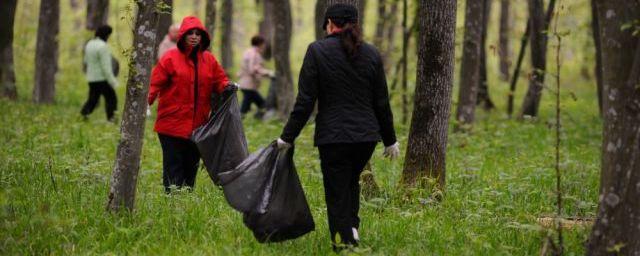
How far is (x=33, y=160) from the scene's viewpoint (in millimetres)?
8656

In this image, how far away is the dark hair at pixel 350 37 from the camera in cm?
553

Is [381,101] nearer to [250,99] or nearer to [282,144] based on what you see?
[282,144]

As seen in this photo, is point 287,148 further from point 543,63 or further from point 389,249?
point 543,63

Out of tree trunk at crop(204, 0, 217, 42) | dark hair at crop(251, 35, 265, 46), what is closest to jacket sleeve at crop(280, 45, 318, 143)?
tree trunk at crop(204, 0, 217, 42)

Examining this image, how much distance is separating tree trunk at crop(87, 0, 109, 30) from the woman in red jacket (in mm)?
10477

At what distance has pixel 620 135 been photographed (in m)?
4.91

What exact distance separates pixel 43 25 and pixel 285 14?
561 cm

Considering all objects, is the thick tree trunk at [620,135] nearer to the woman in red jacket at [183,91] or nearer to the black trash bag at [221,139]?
the black trash bag at [221,139]

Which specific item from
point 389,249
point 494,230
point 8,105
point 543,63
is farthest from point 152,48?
point 543,63

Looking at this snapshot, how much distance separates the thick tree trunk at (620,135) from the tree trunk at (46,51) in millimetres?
14451

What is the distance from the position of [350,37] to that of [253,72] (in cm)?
1113

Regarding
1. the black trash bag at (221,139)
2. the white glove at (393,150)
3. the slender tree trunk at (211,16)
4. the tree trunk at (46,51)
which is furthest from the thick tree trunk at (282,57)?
the white glove at (393,150)

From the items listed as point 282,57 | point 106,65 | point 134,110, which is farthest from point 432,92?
point 282,57

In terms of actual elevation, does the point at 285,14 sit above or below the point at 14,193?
above
